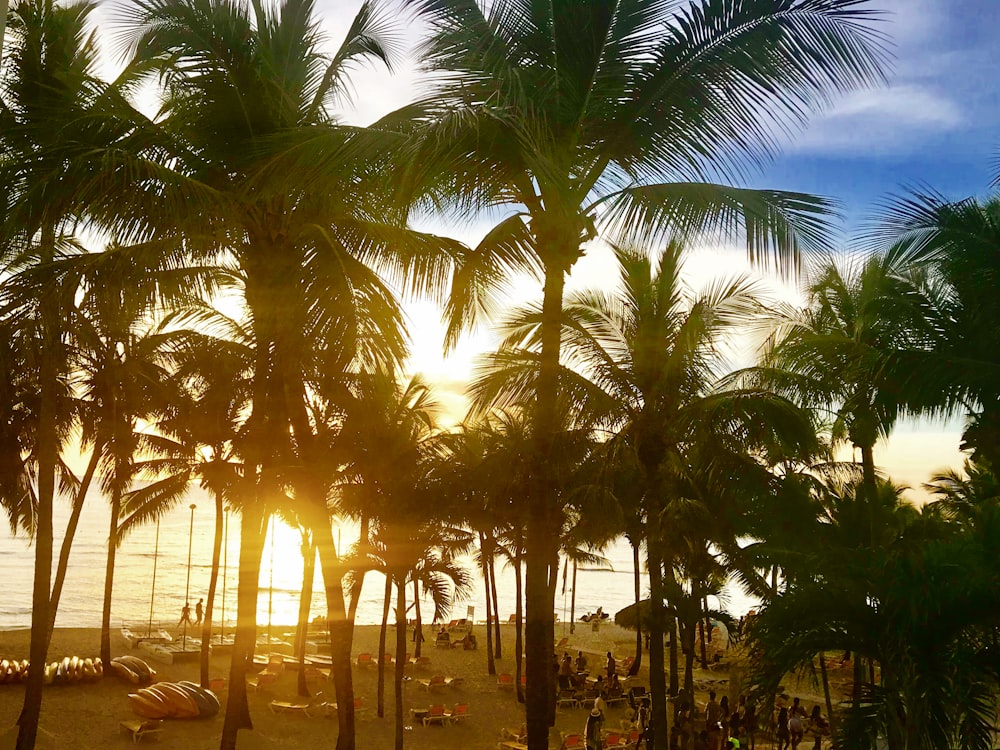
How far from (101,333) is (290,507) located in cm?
538

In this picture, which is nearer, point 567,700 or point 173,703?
point 173,703

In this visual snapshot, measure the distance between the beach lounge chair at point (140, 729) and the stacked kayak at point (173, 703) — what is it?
63cm

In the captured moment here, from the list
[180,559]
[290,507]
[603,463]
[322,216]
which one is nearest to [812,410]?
[603,463]

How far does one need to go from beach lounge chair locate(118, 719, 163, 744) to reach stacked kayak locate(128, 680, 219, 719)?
2.06 feet

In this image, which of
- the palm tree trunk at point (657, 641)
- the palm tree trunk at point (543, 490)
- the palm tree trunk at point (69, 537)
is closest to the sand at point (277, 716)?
the palm tree trunk at point (69, 537)

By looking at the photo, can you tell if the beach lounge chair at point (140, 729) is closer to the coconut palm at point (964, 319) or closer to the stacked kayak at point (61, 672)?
the stacked kayak at point (61, 672)

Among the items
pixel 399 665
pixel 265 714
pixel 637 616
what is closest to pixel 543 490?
pixel 637 616

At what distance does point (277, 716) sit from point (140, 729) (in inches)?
148

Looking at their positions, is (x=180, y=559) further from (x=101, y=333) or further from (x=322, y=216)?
(x=322, y=216)

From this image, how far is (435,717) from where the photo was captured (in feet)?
62.7

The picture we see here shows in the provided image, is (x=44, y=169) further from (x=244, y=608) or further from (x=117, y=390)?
(x=117, y=390)

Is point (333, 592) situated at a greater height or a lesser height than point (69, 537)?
lesser

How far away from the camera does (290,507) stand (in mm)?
17484

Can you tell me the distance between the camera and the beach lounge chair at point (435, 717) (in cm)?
1906
